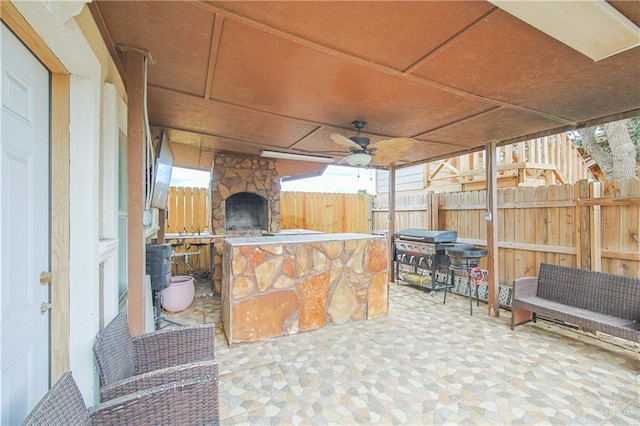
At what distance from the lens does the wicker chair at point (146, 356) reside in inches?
52.6

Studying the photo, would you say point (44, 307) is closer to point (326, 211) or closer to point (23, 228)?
point (23, 228)

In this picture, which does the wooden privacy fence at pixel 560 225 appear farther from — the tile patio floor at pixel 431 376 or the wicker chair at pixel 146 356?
the wicker chair at pixel 146 356

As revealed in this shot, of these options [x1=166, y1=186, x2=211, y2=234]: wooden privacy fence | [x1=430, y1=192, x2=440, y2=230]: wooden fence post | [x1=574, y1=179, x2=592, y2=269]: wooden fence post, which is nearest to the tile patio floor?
[x1=574, y1=179, x2=592, y2=269]: wooden fence post

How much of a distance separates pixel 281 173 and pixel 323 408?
4.89 m

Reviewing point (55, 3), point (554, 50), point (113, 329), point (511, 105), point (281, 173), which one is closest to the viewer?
point (55, 3)

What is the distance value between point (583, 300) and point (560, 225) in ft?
3.42

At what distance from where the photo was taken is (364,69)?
203 cm

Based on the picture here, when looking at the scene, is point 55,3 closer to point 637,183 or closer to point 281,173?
point 637,183

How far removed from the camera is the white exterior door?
3.43ft

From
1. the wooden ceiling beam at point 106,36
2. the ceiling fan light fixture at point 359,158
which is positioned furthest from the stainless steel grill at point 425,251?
the wooden ceiling beam at point 106,36

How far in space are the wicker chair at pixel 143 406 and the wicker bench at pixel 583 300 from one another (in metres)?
3.25

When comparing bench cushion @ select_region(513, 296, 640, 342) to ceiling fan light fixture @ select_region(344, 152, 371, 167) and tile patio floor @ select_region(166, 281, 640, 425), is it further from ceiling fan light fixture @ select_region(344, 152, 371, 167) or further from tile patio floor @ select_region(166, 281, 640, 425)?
ceiling fan light fixture @ select_region(344, 152, 371, 167)

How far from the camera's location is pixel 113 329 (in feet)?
5.04

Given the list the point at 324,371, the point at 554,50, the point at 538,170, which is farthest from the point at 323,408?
the point at 538,170
